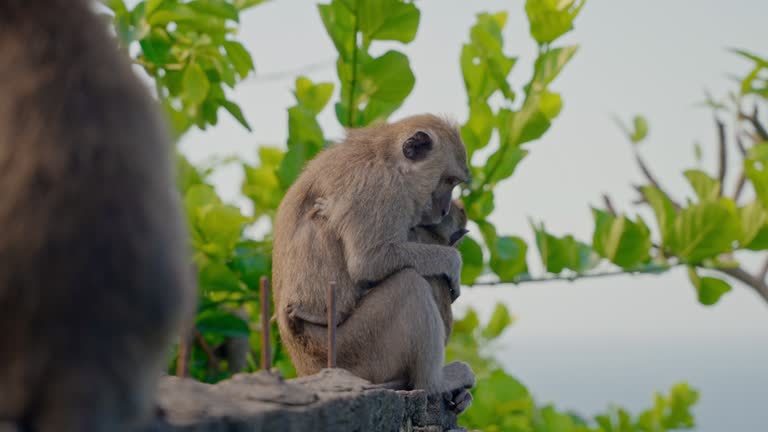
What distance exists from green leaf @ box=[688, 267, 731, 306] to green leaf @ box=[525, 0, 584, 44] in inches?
58.6

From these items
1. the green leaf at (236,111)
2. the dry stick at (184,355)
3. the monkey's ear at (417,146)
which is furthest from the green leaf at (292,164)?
the dry stick at (184,355)

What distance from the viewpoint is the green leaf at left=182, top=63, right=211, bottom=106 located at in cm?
480

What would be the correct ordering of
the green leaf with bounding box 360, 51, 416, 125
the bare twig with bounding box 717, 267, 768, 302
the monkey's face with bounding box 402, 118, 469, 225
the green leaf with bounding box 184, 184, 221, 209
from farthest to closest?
the bare twig with bounding box 717, 267, 768, 302
the green leaf with bounding box 184, 184, 221, 209
the green leaf with bounding box 360, 51, 416, 125
the monkey's face with bounding box 402, 118, 469, 225

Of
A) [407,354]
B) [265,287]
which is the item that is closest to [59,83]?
[265,287]

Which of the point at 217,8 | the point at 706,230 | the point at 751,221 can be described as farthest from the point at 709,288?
the point at 217,8

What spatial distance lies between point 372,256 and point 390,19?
58.0 inches

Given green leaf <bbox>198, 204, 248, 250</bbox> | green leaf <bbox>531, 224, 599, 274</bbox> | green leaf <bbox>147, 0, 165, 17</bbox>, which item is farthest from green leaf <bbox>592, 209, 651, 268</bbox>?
green leaf <bbox>147, 0, 165, 17</bbox>

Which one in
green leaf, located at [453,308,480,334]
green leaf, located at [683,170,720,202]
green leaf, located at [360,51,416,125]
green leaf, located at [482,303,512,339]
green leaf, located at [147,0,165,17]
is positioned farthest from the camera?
green leaf, located at [453,308,480,334]

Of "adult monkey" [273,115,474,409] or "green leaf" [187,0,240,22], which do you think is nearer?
"adult monkey" [273,115,474,409]

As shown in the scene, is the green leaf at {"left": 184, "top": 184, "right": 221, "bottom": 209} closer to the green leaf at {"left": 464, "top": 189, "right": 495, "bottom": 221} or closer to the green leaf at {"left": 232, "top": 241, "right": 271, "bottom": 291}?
the green leaf at {"left": 232, "top": 241, "right": 271, "bottom": 291}

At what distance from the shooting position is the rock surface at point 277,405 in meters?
2.17

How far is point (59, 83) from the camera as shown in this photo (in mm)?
1812

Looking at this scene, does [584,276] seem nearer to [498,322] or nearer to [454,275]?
[454,275]

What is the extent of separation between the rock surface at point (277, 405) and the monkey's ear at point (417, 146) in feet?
4.49
